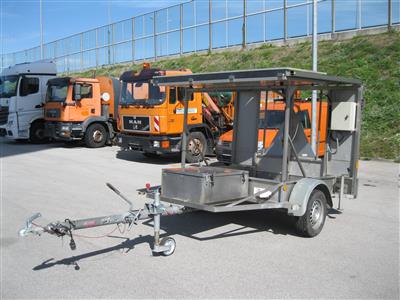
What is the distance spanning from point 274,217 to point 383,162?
771 cm

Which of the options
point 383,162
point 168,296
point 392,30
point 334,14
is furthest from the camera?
point 334,14

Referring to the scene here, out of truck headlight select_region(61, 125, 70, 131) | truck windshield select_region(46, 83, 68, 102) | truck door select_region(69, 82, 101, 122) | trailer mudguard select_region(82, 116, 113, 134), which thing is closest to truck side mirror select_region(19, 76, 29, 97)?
truck windshield select_region(46, 83, 68, 102)

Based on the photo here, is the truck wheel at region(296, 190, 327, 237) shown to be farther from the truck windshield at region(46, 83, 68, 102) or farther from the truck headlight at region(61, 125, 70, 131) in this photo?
the truck windshield at region(46, 83, 68, 102)

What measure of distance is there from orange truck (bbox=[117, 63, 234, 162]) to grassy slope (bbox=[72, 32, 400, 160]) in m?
4.91

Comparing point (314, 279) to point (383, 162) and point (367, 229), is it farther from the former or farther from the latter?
point (383, 162)

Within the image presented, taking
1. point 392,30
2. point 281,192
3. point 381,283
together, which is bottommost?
point 381,283

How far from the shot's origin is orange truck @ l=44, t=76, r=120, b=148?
18.0m

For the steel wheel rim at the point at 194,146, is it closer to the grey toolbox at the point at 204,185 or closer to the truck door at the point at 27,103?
the grey toolbox at the point at 204,185

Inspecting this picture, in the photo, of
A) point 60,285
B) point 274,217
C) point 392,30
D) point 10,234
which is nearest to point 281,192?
point 274,217

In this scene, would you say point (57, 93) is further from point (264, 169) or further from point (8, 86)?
point (264, 169)

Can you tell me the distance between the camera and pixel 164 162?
14.6 metres

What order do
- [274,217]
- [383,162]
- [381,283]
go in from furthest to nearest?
[383,162] → [274,217] → [381,283]

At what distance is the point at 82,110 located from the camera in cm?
1825

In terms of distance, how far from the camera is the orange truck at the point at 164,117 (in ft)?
44.4
